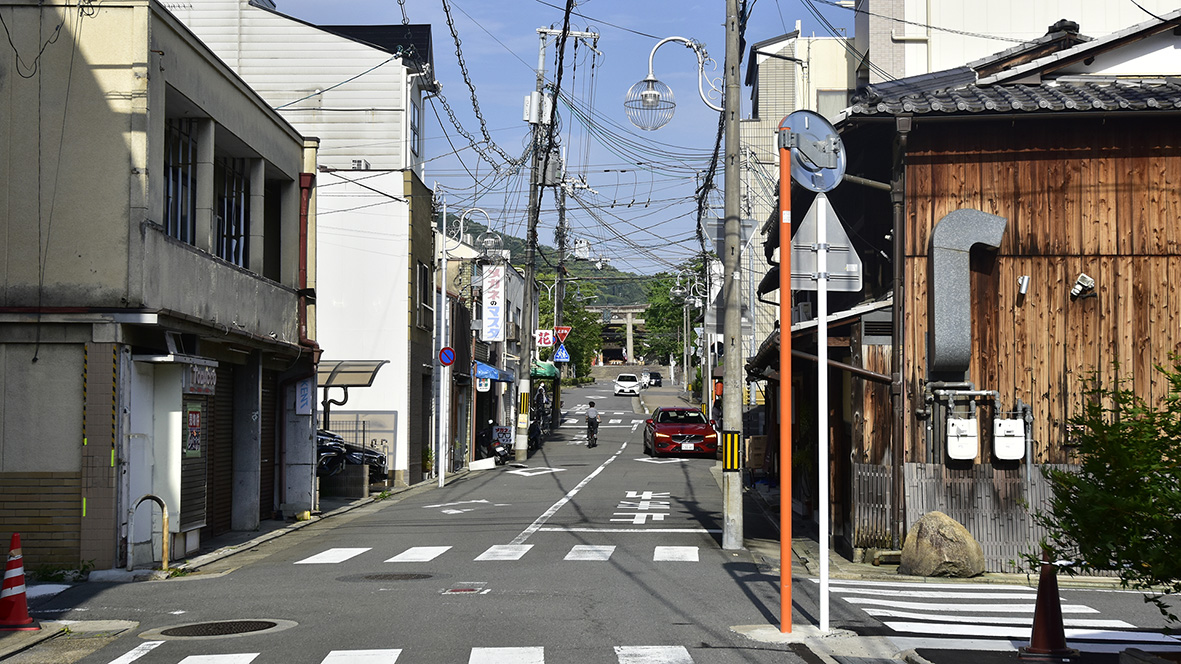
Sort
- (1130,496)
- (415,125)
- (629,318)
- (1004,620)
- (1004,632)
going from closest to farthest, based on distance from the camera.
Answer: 1. (1130,496)
2. (1004,632)
3. (1004,620)
4. (415,125)
5. (629,318)

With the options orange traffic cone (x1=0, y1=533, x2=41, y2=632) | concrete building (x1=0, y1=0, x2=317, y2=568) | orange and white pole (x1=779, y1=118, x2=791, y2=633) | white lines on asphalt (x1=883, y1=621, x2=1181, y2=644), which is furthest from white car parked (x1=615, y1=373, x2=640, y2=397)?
orange traffic cone (x1=0, y1=533, x2=41, y2=632)

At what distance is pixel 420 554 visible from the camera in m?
15.4

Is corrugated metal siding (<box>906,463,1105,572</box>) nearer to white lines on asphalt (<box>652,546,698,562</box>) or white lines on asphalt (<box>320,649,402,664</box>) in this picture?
white lines on asphalt (<box>652,546,698,562</box>)

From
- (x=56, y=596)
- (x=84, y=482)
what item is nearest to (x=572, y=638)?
(x=56, y=596)

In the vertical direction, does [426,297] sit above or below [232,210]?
below

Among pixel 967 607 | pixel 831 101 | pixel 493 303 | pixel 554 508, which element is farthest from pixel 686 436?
pixel 967 607

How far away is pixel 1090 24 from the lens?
90.3 ft

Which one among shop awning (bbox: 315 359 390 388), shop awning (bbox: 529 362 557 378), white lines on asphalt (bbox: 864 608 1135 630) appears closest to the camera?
white lines on asphalt (bbox: 864 608 1135 630)

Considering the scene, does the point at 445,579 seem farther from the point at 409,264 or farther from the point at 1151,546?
the point at 409,264

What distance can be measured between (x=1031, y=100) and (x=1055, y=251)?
210cm

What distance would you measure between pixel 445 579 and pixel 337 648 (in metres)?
3.99

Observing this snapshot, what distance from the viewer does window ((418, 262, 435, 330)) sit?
109 feet

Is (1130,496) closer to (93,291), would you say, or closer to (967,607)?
(967,607)

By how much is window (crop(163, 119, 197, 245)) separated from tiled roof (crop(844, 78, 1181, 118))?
9.68m
